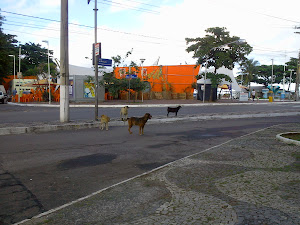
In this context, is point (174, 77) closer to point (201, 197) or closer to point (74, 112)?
point (74, 112)

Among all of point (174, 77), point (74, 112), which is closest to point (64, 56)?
point (74, 112)

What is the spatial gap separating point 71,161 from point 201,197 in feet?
11.5

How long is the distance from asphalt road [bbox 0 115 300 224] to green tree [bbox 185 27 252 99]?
98.2 feet

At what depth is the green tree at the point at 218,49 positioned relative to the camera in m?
40.2

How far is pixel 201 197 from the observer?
4539 mm

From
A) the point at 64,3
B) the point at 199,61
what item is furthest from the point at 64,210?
the point at 199,61

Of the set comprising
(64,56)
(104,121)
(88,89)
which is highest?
(64,56)

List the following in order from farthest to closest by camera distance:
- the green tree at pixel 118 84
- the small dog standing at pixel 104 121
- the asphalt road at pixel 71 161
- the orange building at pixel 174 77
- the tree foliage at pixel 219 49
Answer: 1. the orange building at pixel 174 77
2. the tree foliage at pixel 219 49
3. the green tree at pixel 118 84
4. the small dog standing at pixel 104 121
5. the asphalt road at pixel 71 161

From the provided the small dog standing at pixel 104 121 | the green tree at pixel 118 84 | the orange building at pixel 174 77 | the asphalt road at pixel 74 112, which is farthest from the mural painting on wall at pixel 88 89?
the small dog standing at pixel 104 121

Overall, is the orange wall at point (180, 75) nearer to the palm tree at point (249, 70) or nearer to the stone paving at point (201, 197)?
the palm tree at point (249, 70)

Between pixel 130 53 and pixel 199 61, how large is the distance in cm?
1067

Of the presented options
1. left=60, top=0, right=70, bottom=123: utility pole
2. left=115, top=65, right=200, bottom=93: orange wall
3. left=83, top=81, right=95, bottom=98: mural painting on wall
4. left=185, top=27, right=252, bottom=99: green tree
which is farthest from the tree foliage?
left=60, top=0, right=70, bottom=123: utility pole

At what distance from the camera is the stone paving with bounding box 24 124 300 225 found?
375cm

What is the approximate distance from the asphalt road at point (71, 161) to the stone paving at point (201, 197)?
0.49 m
